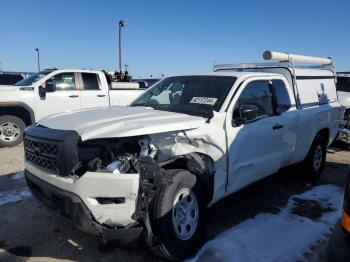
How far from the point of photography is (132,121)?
3369mm

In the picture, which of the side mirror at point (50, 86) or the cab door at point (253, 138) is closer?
the cab door at point (253, 138)

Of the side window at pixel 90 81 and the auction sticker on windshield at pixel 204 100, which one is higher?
the side window at pixel 90 81

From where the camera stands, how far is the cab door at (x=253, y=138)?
4.01m

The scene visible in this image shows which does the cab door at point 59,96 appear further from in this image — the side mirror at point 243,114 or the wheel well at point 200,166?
the wheel well at point 200,166

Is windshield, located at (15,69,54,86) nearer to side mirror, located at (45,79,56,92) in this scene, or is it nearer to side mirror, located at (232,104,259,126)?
side mirror, located at (45,79,56,92)

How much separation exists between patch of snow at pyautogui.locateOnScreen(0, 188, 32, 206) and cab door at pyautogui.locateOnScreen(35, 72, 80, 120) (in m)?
4.05

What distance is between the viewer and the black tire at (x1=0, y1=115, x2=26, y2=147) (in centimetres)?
859

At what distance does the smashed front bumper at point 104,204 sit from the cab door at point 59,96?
651 cm

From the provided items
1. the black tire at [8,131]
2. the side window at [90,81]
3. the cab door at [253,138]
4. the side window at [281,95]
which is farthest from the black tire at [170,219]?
the side window at [90,81]

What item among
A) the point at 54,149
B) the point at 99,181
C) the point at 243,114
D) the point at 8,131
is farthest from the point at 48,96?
the point at 99,181

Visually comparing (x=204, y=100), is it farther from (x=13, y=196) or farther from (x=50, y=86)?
(x=50, y=86)

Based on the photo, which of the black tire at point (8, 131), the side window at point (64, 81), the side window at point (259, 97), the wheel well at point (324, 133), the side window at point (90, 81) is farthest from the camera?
the side window at point (90, 81)

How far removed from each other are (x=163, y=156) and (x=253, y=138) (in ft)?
4.70

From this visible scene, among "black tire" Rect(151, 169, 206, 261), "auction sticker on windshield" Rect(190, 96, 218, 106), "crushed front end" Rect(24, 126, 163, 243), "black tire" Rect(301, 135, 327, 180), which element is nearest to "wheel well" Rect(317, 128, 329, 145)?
"black tire" Rect(301, 135, 327, 180)
